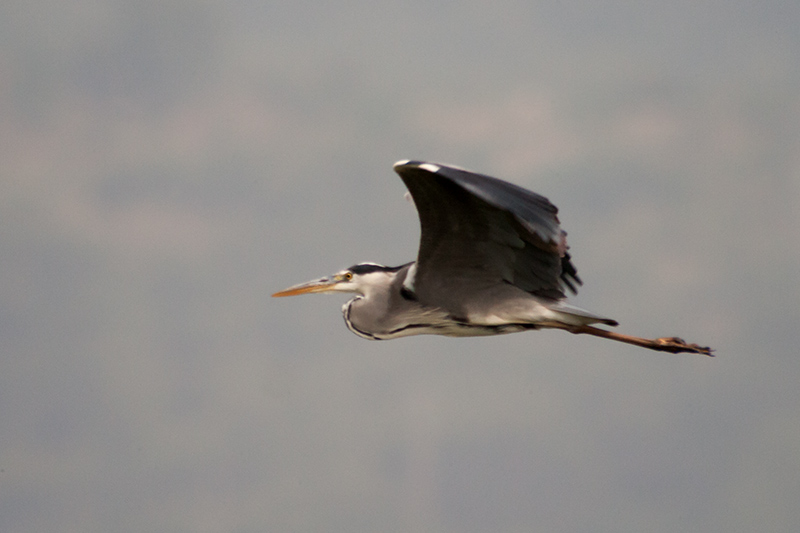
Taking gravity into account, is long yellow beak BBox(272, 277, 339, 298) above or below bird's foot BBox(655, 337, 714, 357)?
above

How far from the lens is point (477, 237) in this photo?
9578 millimetres

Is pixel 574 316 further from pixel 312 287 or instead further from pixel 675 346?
pixel 312 287

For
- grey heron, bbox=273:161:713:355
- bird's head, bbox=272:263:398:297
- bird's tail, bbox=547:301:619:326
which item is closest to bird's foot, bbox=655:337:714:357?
grey heron, bbox=273:161:713:355

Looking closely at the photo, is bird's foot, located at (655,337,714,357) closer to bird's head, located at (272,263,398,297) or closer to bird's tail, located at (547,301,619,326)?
bird's tail, located at (547,301,619,326)

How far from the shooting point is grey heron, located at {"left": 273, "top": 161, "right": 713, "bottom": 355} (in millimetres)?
8719

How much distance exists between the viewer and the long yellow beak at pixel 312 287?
37.0 ft

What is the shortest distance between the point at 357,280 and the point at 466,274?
57.5 inches

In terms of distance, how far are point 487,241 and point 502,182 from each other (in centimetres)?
125

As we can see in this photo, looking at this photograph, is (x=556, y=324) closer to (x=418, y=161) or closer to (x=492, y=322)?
(x=492, y=322)

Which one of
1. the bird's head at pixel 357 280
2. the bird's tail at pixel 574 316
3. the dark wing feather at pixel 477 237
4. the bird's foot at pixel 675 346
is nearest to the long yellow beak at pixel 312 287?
the bird's head at pixel 357 280

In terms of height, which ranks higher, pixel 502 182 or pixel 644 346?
pixel 502 182

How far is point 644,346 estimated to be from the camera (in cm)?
1063

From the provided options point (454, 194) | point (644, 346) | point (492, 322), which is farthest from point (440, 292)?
point (644, 346)

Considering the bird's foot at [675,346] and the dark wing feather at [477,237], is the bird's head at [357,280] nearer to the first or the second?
the dark wing feather at [477,237]
